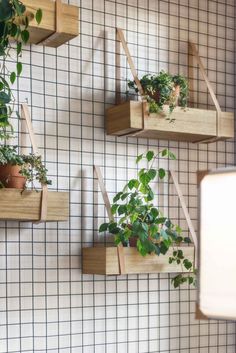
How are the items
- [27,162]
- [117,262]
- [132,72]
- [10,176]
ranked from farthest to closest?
[132,72] < [117,262] < [27,162] < [10,176]

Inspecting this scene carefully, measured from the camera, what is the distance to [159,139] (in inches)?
123

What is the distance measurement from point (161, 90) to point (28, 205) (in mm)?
814

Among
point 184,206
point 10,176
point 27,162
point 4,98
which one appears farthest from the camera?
point 184,206

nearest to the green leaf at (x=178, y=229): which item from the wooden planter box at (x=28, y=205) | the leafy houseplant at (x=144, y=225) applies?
the leafy houseplant at (x=144, y=225)

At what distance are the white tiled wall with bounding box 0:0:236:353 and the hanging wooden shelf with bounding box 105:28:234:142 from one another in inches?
3.6

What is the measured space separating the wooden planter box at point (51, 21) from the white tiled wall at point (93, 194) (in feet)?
0.72

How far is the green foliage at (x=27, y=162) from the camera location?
2479 mm

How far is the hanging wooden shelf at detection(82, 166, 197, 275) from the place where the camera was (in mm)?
2670

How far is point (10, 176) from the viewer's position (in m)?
2.47

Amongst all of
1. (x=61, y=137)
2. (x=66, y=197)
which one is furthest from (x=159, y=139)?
(x=66, y=197)

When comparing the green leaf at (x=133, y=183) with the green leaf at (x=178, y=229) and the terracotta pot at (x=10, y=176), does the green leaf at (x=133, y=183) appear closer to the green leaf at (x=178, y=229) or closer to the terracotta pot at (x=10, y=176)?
the green leaf at (x=178, y=229)

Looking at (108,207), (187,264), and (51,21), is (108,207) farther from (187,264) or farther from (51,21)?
(51,21)

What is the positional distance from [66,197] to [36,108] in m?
0.48

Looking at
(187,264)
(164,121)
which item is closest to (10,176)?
(164,121)
